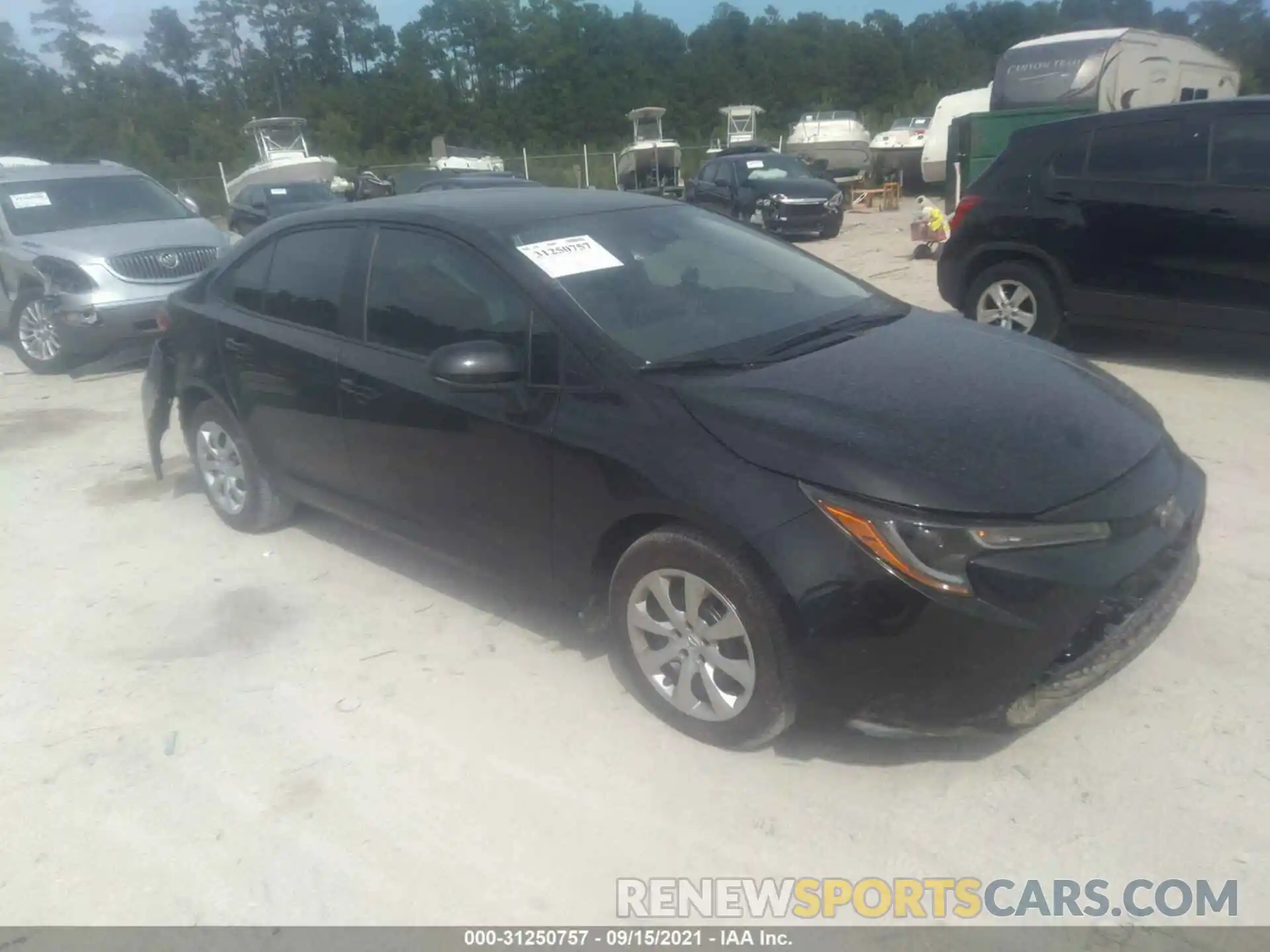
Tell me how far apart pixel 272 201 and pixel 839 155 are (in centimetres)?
1450

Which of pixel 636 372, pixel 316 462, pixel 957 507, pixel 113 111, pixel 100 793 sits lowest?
pixel 100 793

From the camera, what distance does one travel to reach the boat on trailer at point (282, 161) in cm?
2845

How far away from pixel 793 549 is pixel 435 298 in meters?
1.80

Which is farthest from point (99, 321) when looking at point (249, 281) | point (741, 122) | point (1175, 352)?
point (741, 122)

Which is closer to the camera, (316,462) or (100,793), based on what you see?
(100,793)

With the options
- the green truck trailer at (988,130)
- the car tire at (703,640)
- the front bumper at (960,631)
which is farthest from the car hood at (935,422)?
the green truck trailer at (988,130)

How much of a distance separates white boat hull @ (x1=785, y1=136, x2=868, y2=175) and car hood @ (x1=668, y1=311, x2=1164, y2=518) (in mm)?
24157

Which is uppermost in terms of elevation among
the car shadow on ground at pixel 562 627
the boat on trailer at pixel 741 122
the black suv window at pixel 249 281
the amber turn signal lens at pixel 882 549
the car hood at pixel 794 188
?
the boat on trailer at pixel 741 122

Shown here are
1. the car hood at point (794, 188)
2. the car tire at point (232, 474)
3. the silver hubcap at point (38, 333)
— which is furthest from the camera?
the car hood at point (794, 188)

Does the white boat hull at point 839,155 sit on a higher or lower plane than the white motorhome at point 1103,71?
lower

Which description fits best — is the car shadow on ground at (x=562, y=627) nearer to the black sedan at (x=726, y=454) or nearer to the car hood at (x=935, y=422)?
the black sedan at (x=726, y=454)
